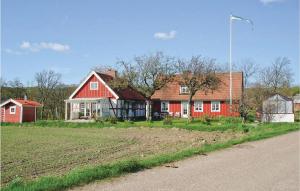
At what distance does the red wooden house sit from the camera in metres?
47.2

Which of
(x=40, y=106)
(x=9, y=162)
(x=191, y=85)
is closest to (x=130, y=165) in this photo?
(x=9, y=162)

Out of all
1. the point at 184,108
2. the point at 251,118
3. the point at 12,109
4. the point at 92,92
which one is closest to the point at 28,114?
the point at 12,109

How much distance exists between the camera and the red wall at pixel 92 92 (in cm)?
4778

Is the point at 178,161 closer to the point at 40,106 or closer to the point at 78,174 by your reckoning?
the point at 78,174

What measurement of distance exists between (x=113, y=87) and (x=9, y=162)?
3295 cm

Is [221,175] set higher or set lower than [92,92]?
lower

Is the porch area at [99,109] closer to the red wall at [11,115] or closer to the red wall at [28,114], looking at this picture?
the red wall at [28,114]

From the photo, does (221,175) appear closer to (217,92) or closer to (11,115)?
(217,92)

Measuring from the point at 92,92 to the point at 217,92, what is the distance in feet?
49.2

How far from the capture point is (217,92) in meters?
52.1

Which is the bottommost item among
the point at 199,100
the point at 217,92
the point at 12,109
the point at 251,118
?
the point at 251,118

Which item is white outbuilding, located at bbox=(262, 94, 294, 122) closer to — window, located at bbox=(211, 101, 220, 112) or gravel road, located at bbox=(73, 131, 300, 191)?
window, located at bbox=(211, 101, 220, 112)

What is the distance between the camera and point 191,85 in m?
45.9

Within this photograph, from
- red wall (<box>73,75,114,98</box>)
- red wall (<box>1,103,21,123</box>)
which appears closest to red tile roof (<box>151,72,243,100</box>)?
red wall (<box>73,75,114,98</box>)
